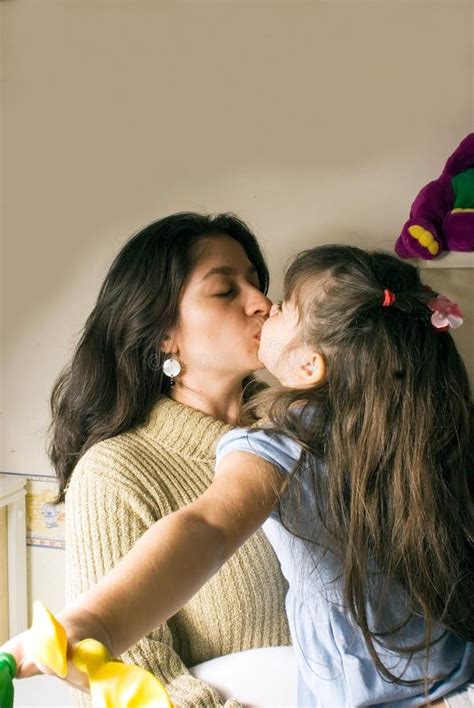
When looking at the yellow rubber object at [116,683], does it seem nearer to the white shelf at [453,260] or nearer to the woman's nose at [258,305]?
the woman's nose at [258,305]

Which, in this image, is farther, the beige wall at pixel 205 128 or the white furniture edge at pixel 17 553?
the white furniture edge at pixel 17 553

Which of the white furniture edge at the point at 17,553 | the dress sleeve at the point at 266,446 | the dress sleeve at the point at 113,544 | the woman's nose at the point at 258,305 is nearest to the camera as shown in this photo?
the dress sleeve at the point at 266,446

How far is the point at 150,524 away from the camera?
1.02 m

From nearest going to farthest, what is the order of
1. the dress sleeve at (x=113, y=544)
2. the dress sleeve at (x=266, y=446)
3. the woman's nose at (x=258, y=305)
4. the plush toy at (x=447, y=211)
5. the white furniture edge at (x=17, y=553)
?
the dress sleeve at (x=266, y=446) < the dress sleeve at (x=113, y=544) < the woman's nose at (x=258, y=305) < the plush toy at (x=447, y=211) < the white furniture edge at (x=17, y=553)

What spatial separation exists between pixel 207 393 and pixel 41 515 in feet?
2.13

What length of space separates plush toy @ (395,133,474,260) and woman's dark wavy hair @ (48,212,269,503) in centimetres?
37

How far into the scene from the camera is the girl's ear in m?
0.85

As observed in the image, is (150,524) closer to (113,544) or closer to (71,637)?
(113,544)

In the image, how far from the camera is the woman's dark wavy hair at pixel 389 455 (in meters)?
0.79

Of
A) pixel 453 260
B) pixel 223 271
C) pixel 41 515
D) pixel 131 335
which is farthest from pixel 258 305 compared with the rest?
pixel 41 515

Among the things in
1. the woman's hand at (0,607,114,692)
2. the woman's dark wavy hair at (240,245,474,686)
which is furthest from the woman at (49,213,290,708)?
the woman's hand at (0,607,114,692)

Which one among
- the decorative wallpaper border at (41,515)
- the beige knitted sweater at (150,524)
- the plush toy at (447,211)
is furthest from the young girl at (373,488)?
the decorative wallpaper border at (41,515)

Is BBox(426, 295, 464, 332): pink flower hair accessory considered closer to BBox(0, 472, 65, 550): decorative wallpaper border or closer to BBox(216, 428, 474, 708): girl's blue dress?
BBox(216, 428, 474, 708): girl's blue dress

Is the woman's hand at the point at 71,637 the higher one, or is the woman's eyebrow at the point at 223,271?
the woman's eyebrow at the point at 223,271
